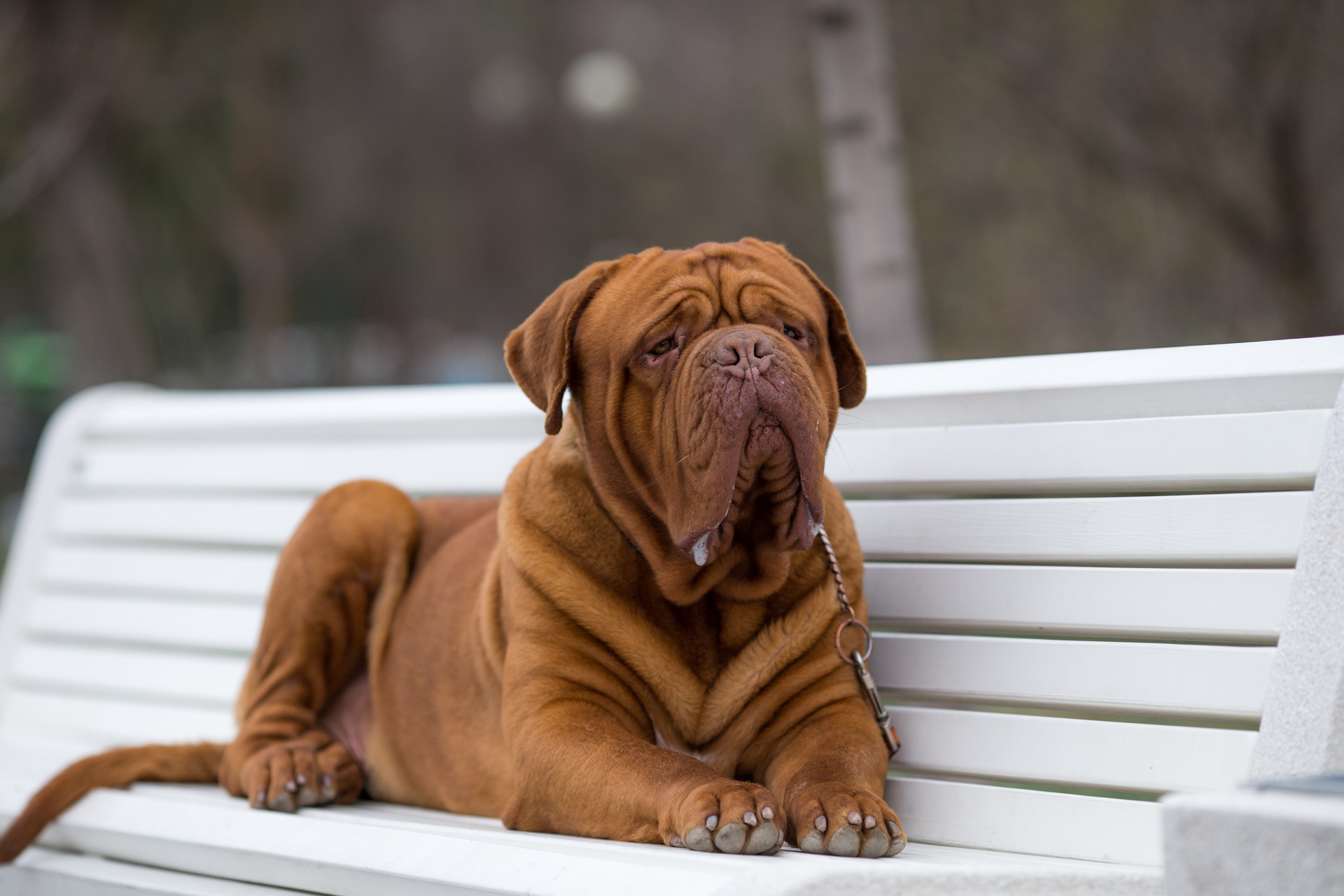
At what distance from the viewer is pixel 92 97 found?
960 centimetres

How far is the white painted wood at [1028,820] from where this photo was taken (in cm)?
223

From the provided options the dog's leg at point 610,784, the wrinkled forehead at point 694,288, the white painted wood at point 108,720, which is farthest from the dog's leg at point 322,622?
the wrinkled forehead at point 694,288

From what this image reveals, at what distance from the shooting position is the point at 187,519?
413 cm

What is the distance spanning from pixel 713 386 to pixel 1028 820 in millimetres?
994

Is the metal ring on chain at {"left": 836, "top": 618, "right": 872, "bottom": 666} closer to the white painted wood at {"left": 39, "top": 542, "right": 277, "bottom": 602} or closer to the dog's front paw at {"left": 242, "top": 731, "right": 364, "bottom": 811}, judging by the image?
the dog's front paw at {"left": 242, "top": 731, "right": 364, "bottom": 811}

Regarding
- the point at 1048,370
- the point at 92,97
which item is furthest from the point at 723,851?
the point at 92,97

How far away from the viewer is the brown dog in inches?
87.0

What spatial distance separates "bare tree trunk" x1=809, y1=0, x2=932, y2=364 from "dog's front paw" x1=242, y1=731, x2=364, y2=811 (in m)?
2.48

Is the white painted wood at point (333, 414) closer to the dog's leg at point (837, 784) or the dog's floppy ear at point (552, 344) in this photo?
the dog's floppy ear at point (552, 344)

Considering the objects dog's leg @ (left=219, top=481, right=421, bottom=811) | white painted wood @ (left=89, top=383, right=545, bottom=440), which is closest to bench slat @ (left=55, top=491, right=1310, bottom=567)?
white painted wood @ (left=89, top=383, right=545, bottom=440)

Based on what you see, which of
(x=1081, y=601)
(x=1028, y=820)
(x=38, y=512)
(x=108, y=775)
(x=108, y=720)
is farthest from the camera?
(x=38, y=512)

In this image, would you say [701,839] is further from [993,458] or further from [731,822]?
[993,458]

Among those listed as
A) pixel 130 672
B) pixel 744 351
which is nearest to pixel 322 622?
pixel 130 672

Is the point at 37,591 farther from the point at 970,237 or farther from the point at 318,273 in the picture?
the point at 318,273
